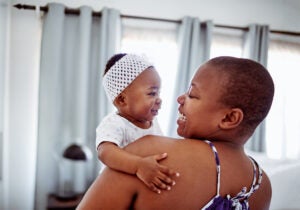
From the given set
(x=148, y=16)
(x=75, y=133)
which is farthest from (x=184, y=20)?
(x=75, y=133)

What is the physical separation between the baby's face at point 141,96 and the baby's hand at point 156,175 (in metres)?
0.45

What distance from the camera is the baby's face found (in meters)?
1.03

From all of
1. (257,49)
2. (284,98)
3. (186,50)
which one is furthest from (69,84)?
(284,98)

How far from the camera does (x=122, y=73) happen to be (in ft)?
3.31

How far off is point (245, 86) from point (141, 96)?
519mm

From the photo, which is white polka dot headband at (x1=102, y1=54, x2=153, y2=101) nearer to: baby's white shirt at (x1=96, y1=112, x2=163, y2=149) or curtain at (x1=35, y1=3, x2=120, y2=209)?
baby's white shirt at (x1=96, y1=112, x2=163, y2=149)

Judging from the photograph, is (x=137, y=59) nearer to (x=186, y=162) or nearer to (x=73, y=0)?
(x=186, y=162)

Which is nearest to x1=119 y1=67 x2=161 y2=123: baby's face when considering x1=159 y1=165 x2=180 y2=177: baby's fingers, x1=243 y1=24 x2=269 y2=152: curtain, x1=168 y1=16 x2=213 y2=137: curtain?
x1=159 y1=165 x2=180 y2=177: baby's fingers

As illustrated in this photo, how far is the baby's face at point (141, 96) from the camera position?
103 cm

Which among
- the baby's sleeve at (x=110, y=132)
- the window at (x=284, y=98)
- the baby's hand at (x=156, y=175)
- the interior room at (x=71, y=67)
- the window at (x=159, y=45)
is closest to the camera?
the baby's hand at (x=156, y=175)

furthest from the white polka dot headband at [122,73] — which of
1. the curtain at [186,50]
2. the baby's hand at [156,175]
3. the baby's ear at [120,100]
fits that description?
the curtain at [186,50]

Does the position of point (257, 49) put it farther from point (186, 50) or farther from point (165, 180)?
point (165, 180)

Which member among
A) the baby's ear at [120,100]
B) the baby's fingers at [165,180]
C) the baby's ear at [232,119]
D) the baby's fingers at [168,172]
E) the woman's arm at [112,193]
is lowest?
the woman's arm at [112,193]

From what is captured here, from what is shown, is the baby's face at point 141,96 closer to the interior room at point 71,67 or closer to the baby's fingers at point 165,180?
the baby's fingers at point 165,180
